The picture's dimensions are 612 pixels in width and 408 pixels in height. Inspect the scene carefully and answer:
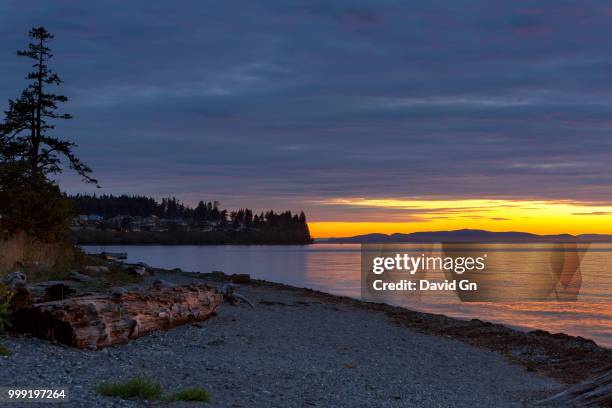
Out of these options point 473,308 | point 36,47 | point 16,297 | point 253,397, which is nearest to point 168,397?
point 253,397

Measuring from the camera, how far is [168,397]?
27.6 ft

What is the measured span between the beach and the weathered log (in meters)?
0.63

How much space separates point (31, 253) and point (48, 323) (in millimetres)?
12193

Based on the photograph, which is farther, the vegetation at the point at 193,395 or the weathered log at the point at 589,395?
the weathered log at the point at 589,395

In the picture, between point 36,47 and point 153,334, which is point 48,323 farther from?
point 36,47

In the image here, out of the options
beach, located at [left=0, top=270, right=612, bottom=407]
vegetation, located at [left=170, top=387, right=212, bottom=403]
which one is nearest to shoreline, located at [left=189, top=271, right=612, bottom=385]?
beach, located at [left=0, top=270, right=612, bottom=407]

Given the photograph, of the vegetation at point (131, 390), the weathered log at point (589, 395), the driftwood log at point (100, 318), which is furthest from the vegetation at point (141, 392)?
the weathered log at point (589, 395)

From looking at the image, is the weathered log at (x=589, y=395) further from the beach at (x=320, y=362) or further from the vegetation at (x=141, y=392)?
the vegetation at (x=141, y=392)

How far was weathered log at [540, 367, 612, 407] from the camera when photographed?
414 inches

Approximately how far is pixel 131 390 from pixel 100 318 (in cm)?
387

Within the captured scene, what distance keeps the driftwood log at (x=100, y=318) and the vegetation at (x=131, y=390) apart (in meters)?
3.08

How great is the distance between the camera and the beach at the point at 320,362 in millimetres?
9469

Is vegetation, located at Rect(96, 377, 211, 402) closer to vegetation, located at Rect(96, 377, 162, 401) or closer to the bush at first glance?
vegetation, located at Rect(96, 377, 162, 401)

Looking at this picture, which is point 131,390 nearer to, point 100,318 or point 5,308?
point 100,318
